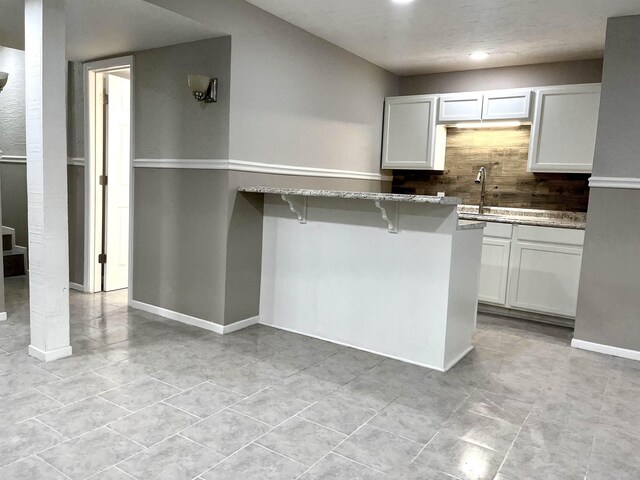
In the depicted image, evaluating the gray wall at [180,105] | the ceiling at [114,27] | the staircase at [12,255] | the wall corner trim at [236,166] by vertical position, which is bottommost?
the staircase at [12,255]

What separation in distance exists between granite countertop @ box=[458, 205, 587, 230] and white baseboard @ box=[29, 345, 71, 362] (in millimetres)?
3265

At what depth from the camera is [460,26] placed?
361 cm

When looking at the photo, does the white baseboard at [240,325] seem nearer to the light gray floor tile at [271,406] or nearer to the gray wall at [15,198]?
the light gray floor tile at [271,406]

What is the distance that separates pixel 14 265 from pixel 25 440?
12.0 ft

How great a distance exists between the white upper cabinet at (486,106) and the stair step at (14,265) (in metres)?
4.52

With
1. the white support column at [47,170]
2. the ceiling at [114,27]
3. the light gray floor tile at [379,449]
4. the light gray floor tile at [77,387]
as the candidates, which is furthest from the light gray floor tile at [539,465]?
the ceiling at [114,27]

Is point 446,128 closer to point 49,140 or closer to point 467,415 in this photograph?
point 467,415

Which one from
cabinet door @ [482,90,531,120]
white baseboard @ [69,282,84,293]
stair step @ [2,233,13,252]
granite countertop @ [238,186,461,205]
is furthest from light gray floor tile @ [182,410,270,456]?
stair step @ [2,233,13,252]

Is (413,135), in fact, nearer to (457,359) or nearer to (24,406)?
(457,359)

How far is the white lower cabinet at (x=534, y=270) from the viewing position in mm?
3996

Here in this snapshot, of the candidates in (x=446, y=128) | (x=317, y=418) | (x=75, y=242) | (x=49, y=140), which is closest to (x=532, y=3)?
(x=446, y=128)

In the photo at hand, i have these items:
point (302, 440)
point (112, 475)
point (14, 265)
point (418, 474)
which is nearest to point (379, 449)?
point (418, 474)

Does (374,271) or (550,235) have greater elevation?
(550,235)

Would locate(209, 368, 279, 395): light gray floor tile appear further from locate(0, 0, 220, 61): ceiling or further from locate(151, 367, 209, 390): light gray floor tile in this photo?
locate(0, 0, 220, 61): ceiling
